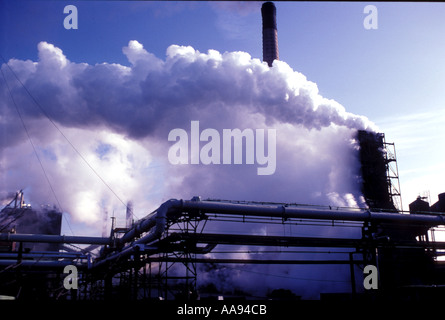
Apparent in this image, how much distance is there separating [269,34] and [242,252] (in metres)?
24.4

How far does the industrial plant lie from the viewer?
65.2 ft

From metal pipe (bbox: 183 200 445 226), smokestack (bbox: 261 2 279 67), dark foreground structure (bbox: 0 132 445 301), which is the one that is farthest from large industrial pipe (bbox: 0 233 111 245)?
smokestack (bbox: 261 2 279 67)

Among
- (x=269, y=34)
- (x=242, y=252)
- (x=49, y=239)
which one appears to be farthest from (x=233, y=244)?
(x=269, y=34)

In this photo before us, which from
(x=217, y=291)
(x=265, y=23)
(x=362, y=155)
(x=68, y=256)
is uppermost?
(x=265, y=23)

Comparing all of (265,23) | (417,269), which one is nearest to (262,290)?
(417,269)

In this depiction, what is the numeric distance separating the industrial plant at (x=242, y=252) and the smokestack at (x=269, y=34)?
4.0 inches

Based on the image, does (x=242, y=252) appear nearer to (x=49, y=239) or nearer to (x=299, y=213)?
(x=299, y=213)

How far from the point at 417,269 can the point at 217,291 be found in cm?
1832

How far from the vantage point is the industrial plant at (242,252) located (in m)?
19.9

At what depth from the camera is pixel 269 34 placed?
126ft

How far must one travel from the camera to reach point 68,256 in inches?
1093
